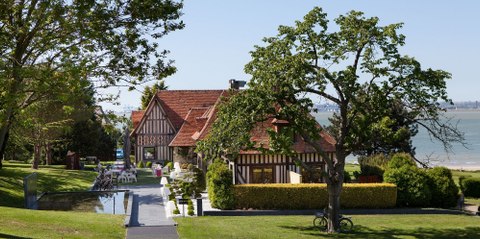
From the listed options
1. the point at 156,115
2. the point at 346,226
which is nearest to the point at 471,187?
the point at 346,226

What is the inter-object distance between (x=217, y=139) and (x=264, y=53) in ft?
10.9

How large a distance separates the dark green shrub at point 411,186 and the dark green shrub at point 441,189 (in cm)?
45

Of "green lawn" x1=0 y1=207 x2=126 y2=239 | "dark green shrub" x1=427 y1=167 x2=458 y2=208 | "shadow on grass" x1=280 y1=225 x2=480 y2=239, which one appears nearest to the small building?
"shadow on grass" x1=280 y1=225 x2=480 y2=239

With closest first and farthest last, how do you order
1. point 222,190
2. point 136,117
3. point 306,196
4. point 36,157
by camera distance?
point 222,190
point 306,196
point 36,157
point 136,117

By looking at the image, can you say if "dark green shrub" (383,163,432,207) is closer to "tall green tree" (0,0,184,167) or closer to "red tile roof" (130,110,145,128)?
"tall green tree" (0,0,184,167)

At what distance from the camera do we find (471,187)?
33781 millimetres

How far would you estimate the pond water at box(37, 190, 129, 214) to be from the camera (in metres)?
25.1

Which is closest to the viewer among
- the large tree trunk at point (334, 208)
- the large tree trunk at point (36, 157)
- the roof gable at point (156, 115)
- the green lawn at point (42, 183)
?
the large tree trunk at point (334, 208)

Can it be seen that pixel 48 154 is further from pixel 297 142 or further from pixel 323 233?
pixel 323 233

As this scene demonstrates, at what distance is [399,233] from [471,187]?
15.3 metres

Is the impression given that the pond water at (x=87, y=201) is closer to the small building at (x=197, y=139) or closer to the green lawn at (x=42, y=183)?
the green lawn at (x=42, y=183)

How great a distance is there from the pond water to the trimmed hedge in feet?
17.3

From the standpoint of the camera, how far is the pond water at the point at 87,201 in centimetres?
2509

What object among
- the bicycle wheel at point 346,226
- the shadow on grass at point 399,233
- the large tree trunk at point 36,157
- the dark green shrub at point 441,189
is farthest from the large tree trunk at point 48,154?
the bicycle wheel at point 346,226
